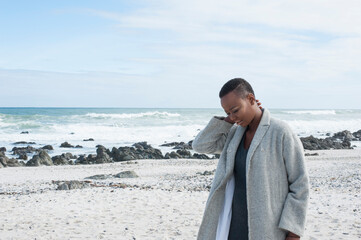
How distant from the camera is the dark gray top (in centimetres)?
276

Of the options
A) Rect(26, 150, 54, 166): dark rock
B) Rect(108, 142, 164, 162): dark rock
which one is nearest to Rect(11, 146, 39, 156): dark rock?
Rect(26, 150, 54, 166): dark rock

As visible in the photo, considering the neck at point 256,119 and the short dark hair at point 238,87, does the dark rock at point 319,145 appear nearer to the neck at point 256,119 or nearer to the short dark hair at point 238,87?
the neck at point 256,119

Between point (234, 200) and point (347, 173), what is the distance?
11799 millimetres

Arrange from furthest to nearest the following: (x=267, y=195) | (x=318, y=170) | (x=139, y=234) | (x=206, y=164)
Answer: (x=206, y=164)
(x=318, y=170)
(x=139, y=234)
(x=267, y=195)

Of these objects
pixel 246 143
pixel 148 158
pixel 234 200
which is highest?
pixel 246 143

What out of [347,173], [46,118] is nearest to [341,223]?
[347,173]

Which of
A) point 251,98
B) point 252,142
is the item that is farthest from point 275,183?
point 251,98

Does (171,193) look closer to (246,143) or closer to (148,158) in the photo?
(246,143)

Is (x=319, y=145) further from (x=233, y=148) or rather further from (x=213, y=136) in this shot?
(x=233, y=148)

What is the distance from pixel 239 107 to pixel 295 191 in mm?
597

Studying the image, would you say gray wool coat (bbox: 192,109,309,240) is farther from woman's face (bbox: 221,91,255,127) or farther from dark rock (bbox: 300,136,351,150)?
dark rock (bbox: 300,136,351,150)

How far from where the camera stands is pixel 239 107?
2.72 metres

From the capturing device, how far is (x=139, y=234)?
6.49 metres

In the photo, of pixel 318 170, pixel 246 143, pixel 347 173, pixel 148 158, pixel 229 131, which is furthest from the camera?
pixel 148 158
